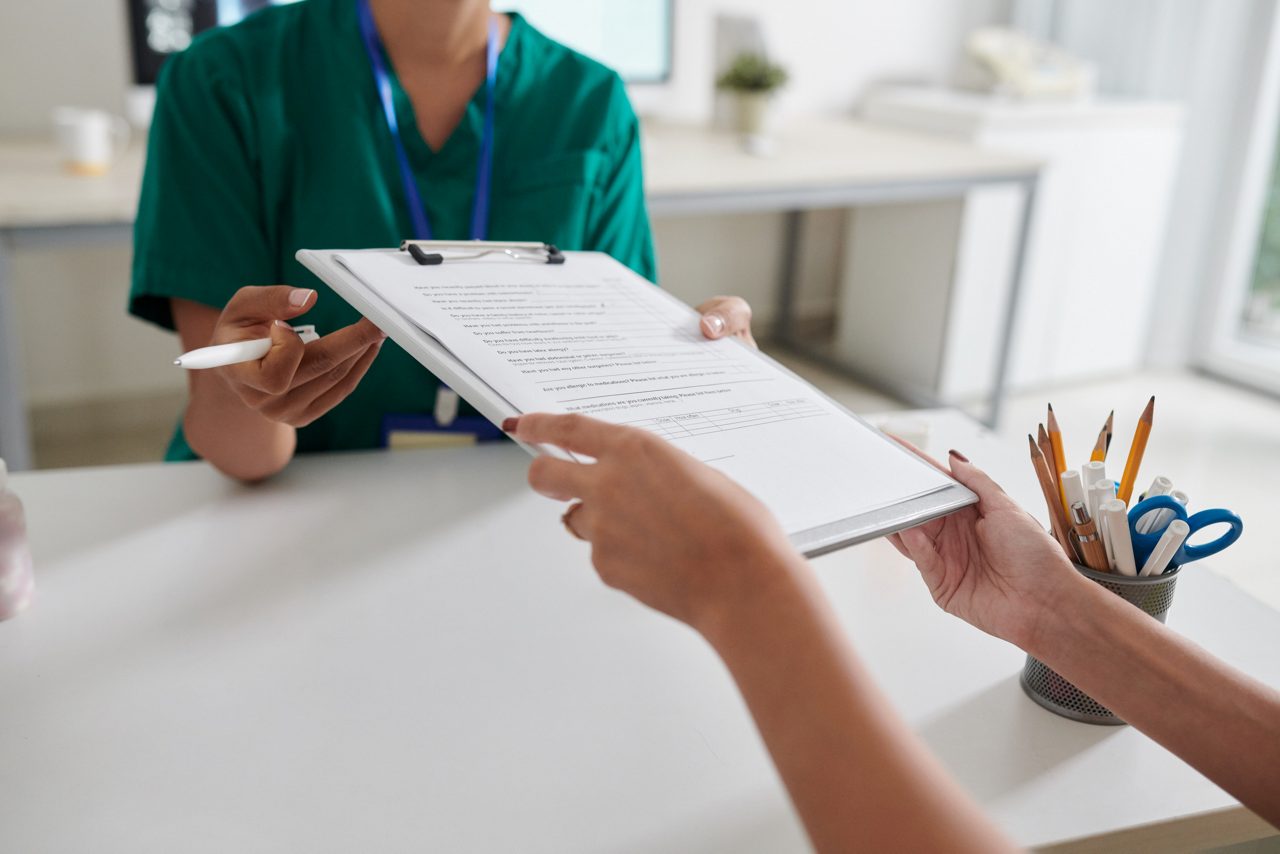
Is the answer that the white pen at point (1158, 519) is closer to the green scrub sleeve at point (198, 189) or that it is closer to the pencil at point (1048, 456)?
the pencil at point (1048, 456)

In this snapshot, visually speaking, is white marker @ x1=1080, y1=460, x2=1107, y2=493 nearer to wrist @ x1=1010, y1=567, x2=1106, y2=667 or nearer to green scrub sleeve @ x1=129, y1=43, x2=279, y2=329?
wrist @ x1=1010, y1=567, x2=1106, y2=667

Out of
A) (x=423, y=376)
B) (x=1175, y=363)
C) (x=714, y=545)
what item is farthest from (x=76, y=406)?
(x=1175, y=363)

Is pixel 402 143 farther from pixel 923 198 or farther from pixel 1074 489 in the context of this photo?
pixel 923 198

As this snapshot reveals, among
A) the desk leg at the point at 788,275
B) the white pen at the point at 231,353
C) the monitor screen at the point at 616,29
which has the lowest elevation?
the desk leg at the point at 788,275

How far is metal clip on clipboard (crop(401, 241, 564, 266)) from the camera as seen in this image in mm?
814

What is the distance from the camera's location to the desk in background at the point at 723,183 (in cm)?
178

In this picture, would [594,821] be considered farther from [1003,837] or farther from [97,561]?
[97,561]

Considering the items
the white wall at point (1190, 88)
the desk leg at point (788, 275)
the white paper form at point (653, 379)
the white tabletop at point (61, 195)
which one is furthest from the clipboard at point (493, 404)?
the white wall at point (1190, 88)

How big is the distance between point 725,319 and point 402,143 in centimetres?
48

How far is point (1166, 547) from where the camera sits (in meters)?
0.71

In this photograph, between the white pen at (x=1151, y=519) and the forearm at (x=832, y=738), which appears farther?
the white pen at (x=1151, y=519)

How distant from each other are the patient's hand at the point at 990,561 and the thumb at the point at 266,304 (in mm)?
483

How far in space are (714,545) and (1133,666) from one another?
32 centimetres

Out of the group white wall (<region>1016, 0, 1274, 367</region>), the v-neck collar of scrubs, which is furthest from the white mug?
white wall (<region>1016, 0, 1274, 367</region>)
